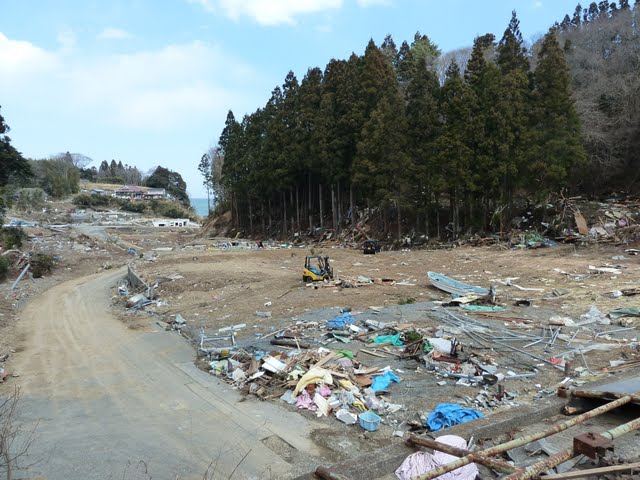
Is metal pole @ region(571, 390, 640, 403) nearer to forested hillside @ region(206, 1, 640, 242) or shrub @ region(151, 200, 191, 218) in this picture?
forested hillside @ region(206, 1, 640, 242)

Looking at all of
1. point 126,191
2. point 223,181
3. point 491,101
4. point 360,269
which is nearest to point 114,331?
point 360,269

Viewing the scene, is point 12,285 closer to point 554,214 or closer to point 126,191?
point 554,214

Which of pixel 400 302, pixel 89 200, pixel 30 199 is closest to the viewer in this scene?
pixel 400 302

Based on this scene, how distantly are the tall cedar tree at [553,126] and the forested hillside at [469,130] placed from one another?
6cm

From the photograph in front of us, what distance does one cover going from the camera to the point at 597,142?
87.5ft

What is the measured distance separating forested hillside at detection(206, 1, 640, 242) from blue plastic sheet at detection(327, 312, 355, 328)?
16.8m

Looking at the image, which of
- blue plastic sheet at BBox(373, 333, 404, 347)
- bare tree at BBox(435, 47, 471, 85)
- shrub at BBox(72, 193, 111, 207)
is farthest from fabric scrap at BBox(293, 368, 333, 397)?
shrub at BBox(72, 193, 111, 207)

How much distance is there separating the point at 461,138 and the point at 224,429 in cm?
2325

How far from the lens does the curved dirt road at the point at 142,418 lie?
18.3ft

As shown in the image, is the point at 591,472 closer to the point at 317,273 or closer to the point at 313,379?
the point at 313,379

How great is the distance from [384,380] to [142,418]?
3805 mm

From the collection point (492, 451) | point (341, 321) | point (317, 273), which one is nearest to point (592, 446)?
point (492, 451)

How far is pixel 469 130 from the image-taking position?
2592 centimetres

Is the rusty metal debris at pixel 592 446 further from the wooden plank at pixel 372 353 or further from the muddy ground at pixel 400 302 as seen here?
the wooden plank at pixel 372 353
